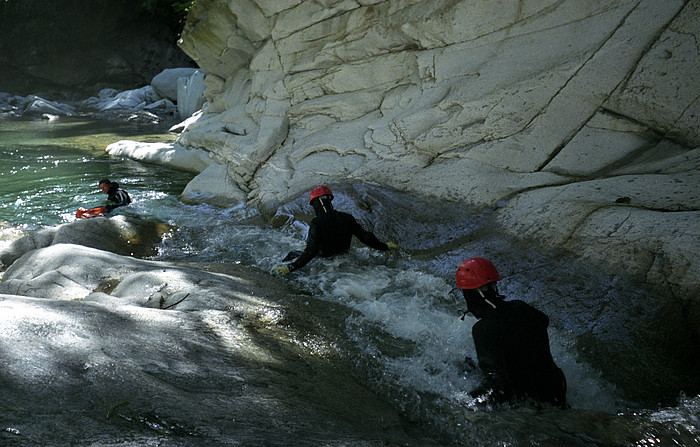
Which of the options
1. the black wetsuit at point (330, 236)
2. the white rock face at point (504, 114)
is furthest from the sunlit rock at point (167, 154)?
the black wetsuit at point (330, 236)

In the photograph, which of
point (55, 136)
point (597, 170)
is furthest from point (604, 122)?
point (55, 136)

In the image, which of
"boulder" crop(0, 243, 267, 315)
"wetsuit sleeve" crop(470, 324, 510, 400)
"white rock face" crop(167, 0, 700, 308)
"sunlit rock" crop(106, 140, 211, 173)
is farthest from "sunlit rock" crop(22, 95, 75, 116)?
"wetsuit sleeve" crop(470, 324, 510, 400)

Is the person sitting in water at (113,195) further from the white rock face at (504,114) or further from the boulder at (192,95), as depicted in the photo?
the boulder at (192,95)

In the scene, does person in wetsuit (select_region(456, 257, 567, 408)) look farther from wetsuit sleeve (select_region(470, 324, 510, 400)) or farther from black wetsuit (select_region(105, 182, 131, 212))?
black wetsuit (select_region(105, 182, 131, 212))

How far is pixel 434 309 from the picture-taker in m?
5.21

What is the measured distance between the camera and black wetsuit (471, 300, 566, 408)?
3.12 m

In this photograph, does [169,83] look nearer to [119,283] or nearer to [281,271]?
[281,271]

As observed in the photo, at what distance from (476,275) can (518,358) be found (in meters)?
0.68

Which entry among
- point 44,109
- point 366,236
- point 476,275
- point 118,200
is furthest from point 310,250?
point 44,109

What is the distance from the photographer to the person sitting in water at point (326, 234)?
6199 mm

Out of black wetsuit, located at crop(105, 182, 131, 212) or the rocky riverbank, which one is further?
black wetsuit, located at crop(105, 182, 131, 212)

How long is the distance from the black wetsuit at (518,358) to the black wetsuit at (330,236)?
3.21 metres

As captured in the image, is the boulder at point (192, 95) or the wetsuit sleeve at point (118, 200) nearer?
the wetsuit sleeve at point (118, 200)

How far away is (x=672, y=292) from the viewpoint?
4293mm
